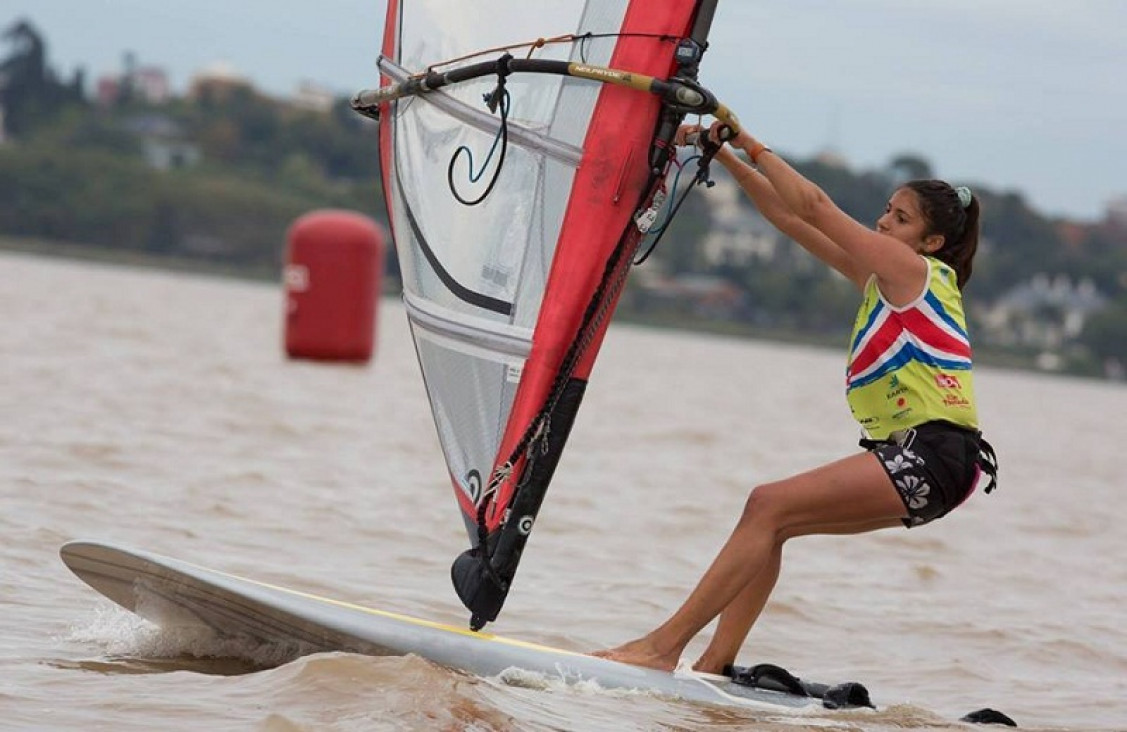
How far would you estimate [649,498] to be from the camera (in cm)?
1066

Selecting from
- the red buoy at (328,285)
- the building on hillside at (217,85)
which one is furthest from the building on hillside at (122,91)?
the red buoy at (328,285)

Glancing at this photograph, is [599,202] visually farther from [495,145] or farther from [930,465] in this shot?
[930,465]

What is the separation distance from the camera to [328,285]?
1841cm

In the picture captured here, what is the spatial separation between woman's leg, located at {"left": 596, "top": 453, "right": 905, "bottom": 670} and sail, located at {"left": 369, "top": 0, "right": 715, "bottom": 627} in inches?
19.0

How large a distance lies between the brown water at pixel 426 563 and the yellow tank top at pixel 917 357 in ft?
2.75

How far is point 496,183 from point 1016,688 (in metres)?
2.57

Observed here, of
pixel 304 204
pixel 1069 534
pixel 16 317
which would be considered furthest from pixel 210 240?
pixel 1069 534

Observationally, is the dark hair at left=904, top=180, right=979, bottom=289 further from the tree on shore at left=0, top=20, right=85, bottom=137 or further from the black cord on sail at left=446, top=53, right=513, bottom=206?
the tree on shore at left=0, top=20, right=85, bottom=137

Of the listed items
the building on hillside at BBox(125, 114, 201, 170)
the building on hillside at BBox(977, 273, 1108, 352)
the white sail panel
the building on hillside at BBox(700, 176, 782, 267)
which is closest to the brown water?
the white sail panel

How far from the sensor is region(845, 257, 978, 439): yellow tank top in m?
4.69

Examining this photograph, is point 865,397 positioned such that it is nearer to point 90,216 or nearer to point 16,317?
point 16,317

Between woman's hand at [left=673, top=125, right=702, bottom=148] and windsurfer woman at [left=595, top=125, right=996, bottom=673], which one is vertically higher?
woman's hand at [left=673, top=125, right=702, bottom=148]

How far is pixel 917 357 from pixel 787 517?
0.51m

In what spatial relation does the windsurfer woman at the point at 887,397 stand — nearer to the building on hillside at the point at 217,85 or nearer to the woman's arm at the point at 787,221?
the woman's arm at the point at 787,221
